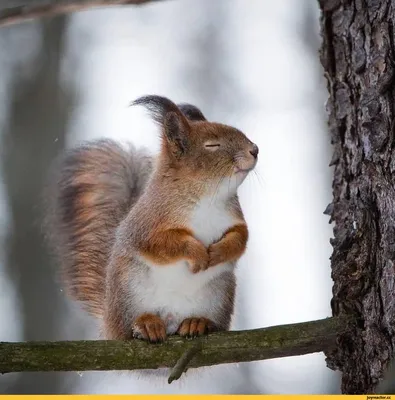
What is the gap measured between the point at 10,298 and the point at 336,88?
1943 millimetres

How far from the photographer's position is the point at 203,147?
2408mm

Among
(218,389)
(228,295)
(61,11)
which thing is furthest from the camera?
(218,389)

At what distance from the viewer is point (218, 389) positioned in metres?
3.98

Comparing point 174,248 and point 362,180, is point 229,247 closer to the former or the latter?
point 174,248

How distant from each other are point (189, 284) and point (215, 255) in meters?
0.12

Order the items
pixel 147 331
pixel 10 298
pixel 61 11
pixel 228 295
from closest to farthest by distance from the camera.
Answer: pixel 61 11 → pixel 147 331 → pixel 228 295 → pixel 10 298

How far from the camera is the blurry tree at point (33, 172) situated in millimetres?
3605

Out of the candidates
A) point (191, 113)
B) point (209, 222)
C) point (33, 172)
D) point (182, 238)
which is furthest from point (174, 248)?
point (33, 172)

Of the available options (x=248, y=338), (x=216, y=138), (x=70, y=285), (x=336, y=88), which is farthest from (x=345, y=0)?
(x=70, y=285)

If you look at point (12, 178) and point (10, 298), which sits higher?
point (12, 178)

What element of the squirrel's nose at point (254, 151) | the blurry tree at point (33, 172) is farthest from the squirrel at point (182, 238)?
the blurry tree at point (33, 172)

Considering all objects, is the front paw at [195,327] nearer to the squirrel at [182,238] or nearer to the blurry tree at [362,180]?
the squirrel at [182,238]

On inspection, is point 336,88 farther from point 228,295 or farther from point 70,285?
point 70,285

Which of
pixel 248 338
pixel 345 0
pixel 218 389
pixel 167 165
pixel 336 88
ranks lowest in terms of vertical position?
pixel 218 389
